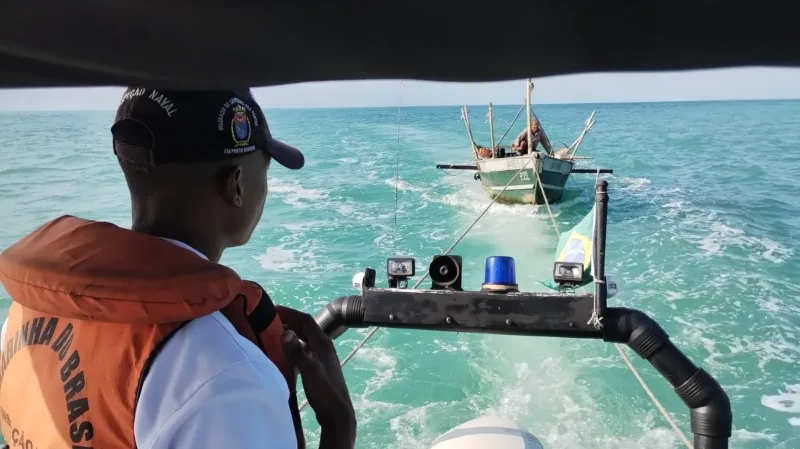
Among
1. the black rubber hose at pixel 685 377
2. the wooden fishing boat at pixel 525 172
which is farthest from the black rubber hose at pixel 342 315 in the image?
the wooden fishing boat at pixel 525 172

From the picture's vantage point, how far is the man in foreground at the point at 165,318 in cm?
72

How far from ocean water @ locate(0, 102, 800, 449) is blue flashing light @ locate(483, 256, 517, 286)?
0.49m

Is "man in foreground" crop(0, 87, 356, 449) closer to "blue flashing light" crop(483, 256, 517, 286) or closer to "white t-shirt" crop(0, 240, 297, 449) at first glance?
"white t-shirt" crop(0, 240, 297, 449)

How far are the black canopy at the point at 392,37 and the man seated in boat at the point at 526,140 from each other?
1453 cm

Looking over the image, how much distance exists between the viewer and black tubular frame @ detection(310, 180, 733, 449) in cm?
223

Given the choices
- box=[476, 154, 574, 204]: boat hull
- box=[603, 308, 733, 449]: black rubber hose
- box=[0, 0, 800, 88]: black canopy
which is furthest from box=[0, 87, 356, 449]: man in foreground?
box=[476, 154, 574, 204]: boat hull

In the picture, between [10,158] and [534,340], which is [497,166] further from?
[10,158]

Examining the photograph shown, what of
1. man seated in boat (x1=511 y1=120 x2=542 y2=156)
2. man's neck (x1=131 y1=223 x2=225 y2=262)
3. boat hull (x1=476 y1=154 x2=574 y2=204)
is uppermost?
man's neck (x1=131 y1=223 x2=225 y2=262)

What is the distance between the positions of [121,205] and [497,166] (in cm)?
865

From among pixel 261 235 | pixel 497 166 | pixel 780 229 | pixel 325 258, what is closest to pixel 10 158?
pixel 261 235

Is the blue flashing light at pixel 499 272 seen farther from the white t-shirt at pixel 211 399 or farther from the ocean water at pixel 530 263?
the white t-shirt at pixel 211 399

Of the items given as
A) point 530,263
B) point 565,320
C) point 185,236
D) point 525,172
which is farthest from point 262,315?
point 525,172

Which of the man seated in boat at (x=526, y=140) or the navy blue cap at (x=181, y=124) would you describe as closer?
the navy blue cap at (x=181, y=124)

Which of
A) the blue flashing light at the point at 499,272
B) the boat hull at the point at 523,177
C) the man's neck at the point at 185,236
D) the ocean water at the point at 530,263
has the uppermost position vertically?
the man's neck at the point at 185,236
